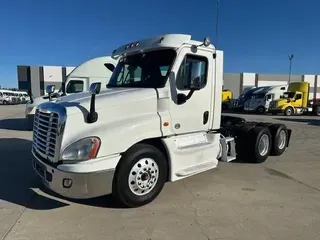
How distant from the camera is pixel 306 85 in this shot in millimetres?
29531

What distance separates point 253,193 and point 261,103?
24.8 m

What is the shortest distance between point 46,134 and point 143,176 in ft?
5.29

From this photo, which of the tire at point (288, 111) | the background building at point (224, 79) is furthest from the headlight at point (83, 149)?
the background building at point (224, 79)

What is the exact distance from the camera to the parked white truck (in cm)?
2827

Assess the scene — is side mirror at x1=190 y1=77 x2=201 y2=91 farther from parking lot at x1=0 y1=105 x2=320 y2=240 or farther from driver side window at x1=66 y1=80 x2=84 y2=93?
driver side window at x1=66 y1=80 x2=84 y2=93

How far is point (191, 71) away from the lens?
5.00 metres

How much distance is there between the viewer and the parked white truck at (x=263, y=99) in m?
28.3

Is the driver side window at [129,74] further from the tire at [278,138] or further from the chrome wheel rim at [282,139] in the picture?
the chrome wheel rim at [282,139]

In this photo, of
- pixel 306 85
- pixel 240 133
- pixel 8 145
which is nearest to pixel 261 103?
pixel 306 85

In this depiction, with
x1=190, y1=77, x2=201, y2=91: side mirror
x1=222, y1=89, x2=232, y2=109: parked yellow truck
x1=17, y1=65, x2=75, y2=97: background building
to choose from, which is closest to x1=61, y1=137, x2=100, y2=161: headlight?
x1=190, y1=77, x2=201, y2=91: side mirror

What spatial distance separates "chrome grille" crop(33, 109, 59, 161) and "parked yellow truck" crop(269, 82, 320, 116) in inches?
1044

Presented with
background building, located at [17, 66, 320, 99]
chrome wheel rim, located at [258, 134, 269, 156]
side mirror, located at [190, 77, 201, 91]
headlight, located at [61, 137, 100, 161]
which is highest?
background building, located at [17, 66, 320, 99]

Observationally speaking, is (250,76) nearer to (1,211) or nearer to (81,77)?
(81,77)

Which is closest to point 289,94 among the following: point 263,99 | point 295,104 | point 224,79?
point 295,104
